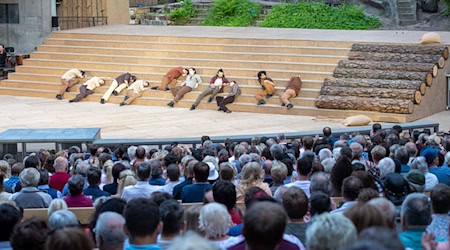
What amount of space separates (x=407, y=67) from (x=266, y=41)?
3.77 m

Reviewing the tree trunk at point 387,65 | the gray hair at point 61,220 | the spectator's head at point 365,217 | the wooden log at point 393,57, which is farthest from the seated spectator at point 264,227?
the wooden log at point 393,57

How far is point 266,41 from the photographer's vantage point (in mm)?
20281

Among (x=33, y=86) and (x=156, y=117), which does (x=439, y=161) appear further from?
(x=33, y=86)

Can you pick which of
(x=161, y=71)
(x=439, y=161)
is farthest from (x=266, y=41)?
(x=439, y=161)

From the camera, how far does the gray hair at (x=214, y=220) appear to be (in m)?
4.76

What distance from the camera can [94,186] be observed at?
25.1 ft

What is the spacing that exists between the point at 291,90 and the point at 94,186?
1066cm

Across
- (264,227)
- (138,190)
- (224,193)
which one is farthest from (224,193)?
(264,227)

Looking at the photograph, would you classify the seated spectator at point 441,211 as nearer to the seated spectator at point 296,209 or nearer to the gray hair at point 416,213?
the gray hair at point 416,213

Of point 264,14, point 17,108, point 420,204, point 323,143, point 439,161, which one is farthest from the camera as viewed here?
point 264,14

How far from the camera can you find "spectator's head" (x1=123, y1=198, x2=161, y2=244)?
4.38 metres

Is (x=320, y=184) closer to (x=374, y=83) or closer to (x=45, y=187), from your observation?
(x=45, y=187)

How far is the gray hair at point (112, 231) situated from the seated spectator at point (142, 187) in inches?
94.5

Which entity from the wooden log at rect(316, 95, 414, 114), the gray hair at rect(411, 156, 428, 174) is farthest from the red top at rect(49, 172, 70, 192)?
the wooden log at rect(316, 95, 414, 114)
